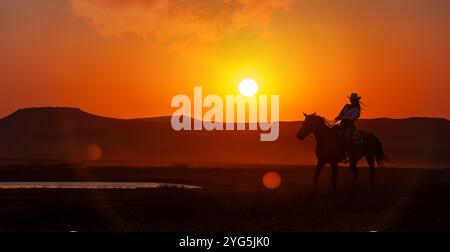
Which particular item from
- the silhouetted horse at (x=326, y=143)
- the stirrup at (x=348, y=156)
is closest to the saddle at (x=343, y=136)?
the silhouetted horse at (x=326, y=143)

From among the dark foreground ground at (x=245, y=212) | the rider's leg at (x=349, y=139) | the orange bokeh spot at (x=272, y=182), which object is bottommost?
the orange bokeh spot at (x=272, y=182)

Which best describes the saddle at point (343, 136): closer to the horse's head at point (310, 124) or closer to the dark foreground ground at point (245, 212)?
the horse's head at point (310, 124)

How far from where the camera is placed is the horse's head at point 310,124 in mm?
24781

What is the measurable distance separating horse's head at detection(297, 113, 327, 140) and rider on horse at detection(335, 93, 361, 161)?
0.63 m

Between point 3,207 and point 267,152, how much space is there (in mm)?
119423

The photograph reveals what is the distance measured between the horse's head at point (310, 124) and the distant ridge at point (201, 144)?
93.6m

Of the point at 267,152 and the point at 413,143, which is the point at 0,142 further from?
the point at 413,143

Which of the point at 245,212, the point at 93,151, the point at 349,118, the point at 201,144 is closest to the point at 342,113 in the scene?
the point at 349,118

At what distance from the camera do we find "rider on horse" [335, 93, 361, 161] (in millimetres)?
24672

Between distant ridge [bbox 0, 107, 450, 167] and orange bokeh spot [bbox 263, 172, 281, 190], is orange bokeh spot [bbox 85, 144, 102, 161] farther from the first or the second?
orange bokeh spot [bbox 263, 172, 281, 190]

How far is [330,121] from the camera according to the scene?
25.4 m

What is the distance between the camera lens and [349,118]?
2478 cm

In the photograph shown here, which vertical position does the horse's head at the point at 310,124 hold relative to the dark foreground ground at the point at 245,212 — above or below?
above

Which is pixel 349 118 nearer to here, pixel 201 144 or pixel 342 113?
pixel 342 113
